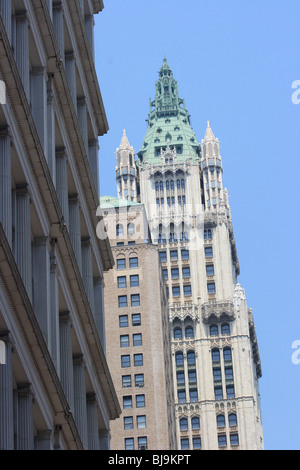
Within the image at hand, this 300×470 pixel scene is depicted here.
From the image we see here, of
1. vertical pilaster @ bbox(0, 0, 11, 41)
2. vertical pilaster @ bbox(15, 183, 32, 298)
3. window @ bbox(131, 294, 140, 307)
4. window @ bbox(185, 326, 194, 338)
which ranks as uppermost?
window @ bbox(185, 326, 194, 338)

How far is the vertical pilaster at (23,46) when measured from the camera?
3753cm

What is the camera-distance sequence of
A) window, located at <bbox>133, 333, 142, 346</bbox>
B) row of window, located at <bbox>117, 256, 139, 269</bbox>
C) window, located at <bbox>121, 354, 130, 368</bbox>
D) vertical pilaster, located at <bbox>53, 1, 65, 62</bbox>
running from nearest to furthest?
1. vertical pilaster, located at <bbox>53, 1, 65, 62</bbox>
2. window, located at <bbox>133, 333, 142, 346</bbox>
3. window, located at <bbox>121, 354, 130, 368</bbox>
4. row of window, located at <bbox>117, 256, 139, 269</bbox>

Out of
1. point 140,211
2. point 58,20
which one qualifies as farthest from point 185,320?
point 58,20

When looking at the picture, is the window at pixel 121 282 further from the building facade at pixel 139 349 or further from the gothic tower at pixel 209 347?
the gothic tower at pixel 209 347

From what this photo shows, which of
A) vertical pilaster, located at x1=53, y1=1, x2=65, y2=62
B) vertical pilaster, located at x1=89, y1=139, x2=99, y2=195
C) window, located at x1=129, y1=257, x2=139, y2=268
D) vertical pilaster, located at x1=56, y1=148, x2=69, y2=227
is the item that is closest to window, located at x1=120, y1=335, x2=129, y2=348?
window, located at x1=129, y1=257, x2=139, y2=268

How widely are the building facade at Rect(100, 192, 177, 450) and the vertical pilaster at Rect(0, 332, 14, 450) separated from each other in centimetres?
9842

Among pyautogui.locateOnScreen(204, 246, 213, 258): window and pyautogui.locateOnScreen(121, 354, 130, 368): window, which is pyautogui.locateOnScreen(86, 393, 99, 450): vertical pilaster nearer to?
pyautogui.locateOnScreen(121, 354, 130, 368): window

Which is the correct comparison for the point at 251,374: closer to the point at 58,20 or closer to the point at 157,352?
the point at 157,352

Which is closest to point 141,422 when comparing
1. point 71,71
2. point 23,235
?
point 71,71

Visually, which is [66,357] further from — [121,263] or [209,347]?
[209,347]

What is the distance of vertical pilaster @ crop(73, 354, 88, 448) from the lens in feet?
137

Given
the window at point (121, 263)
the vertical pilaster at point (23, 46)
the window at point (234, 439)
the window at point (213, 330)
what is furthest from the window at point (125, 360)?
the vertical pilaster at point (23, 46)

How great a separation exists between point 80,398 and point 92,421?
291 cm
